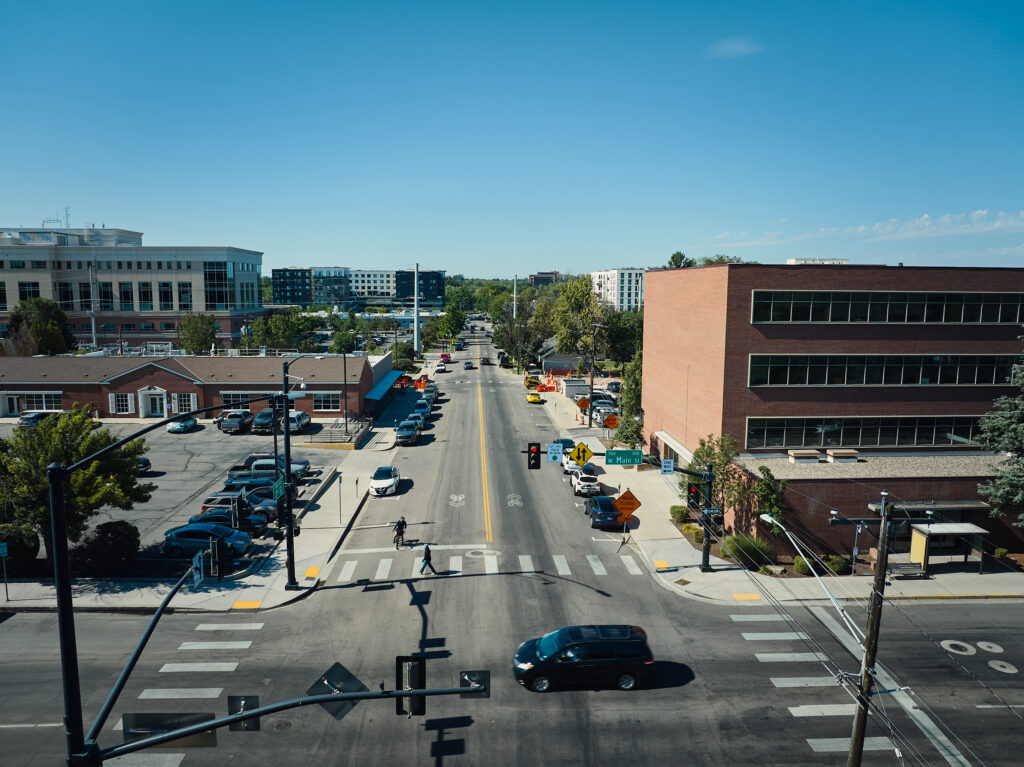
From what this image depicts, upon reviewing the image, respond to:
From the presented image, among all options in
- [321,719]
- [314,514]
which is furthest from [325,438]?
[321,719]

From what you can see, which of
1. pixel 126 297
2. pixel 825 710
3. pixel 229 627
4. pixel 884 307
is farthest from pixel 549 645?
pixel 126 297

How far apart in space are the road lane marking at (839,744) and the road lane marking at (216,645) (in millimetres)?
17275

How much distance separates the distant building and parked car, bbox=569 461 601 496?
88331 millimetres

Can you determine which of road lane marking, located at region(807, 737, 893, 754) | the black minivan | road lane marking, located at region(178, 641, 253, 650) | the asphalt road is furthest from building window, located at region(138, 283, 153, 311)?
road lane marking, located at region(807, 737, 893, 754)

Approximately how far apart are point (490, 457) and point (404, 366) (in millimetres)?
49579

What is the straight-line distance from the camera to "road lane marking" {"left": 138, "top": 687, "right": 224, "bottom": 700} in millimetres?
19188

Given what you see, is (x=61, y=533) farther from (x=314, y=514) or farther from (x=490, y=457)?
(x=490, y=457)

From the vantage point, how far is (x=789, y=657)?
21.8m

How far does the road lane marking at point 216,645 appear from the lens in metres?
22.2

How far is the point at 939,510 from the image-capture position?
31.5m

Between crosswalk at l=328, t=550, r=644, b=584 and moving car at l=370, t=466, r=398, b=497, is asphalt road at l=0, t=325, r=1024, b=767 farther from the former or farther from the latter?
moving car at l=370, t=466, r=398, b=497

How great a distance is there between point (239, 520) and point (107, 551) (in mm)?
6264

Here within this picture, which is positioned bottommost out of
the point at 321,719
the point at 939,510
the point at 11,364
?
the point at 321,719

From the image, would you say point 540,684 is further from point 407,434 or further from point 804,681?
point 407,434
